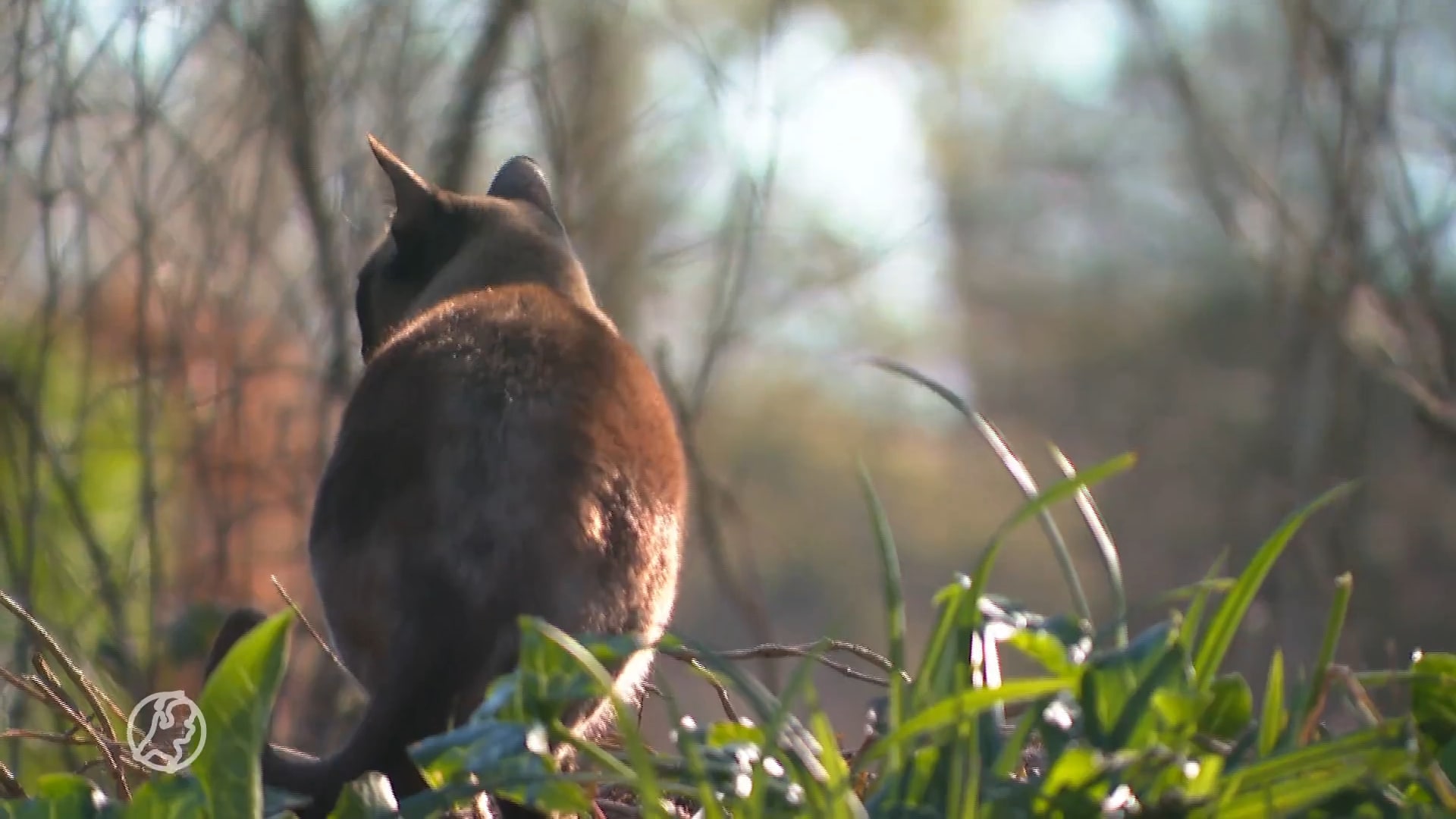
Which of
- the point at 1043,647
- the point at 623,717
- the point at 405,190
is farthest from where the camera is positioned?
the point at 405,190

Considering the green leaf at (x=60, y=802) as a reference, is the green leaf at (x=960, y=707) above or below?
above

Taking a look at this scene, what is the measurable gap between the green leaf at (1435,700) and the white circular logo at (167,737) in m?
1.15

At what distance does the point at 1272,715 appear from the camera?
143 cm

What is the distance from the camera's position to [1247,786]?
131 centimetres

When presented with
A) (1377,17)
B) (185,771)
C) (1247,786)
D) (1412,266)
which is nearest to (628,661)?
(185,771)

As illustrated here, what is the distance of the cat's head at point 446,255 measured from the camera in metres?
2.74

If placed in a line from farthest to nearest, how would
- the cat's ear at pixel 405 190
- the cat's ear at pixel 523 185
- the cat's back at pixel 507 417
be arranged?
the cat's ear at pixel 523 185, the cat's ear at pixel 405 190, the cat's back at pixel 507 417

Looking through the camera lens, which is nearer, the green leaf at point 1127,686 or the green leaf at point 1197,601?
the green leaf at point 1127,686

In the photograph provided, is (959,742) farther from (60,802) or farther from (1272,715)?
(60,802)

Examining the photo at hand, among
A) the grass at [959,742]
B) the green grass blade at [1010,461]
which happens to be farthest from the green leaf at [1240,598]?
the green grass blade at [1010,461]

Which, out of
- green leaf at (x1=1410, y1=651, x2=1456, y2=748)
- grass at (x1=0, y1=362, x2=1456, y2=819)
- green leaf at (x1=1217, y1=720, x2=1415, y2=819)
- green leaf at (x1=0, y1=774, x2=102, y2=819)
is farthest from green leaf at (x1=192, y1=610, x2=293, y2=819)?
green leaf at (x1=1410, y1=651, x2=1456, y2=748)

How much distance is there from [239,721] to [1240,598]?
2.98 feet

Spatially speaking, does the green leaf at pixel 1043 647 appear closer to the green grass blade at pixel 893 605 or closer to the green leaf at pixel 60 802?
the green grass blade at pixel 893 605

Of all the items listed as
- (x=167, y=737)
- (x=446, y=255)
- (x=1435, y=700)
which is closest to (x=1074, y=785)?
(x=1435, y=700)
